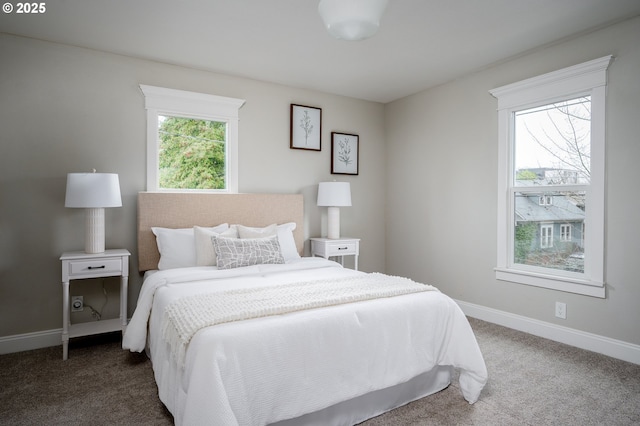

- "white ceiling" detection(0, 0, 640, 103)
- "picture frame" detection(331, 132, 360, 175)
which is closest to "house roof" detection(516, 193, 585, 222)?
→ "white ceiling" detection(0, 0, 640, 103)

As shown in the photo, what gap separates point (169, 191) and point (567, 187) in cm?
367

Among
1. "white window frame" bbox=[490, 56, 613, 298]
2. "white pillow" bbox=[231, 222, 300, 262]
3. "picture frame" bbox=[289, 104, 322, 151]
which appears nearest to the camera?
"white window frame" bbox=[490, 56, 613, 298]

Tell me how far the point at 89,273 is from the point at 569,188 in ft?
13.3

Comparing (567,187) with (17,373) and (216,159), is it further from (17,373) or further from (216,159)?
(17,373)

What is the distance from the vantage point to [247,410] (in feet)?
5.09

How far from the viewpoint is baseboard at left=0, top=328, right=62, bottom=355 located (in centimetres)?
298

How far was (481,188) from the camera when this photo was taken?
12.6 ft

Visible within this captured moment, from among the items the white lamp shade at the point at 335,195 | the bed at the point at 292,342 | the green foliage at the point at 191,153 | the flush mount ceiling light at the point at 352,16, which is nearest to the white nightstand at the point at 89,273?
the bed at the point at 292,342

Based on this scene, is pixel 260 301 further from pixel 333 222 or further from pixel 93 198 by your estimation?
pixel 333 222

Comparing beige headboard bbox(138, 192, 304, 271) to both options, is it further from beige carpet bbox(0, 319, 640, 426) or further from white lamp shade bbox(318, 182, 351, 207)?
beige carpet bbox(0, 319, 640, 426)

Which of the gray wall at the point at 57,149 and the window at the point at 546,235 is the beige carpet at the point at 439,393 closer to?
the gray wall at the point at 57,149

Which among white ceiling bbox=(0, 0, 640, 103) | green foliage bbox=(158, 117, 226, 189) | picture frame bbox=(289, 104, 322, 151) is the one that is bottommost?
green foliage bbox=(158, 117, 226, 189)

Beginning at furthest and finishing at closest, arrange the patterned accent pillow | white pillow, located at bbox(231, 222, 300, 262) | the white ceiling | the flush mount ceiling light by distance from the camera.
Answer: white pillow, located at bbox(231, 222, 300, 262), the patterned accent pillow, the white ceiling, the flush mount ceiling light

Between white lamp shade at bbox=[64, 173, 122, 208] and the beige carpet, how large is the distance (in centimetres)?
121
